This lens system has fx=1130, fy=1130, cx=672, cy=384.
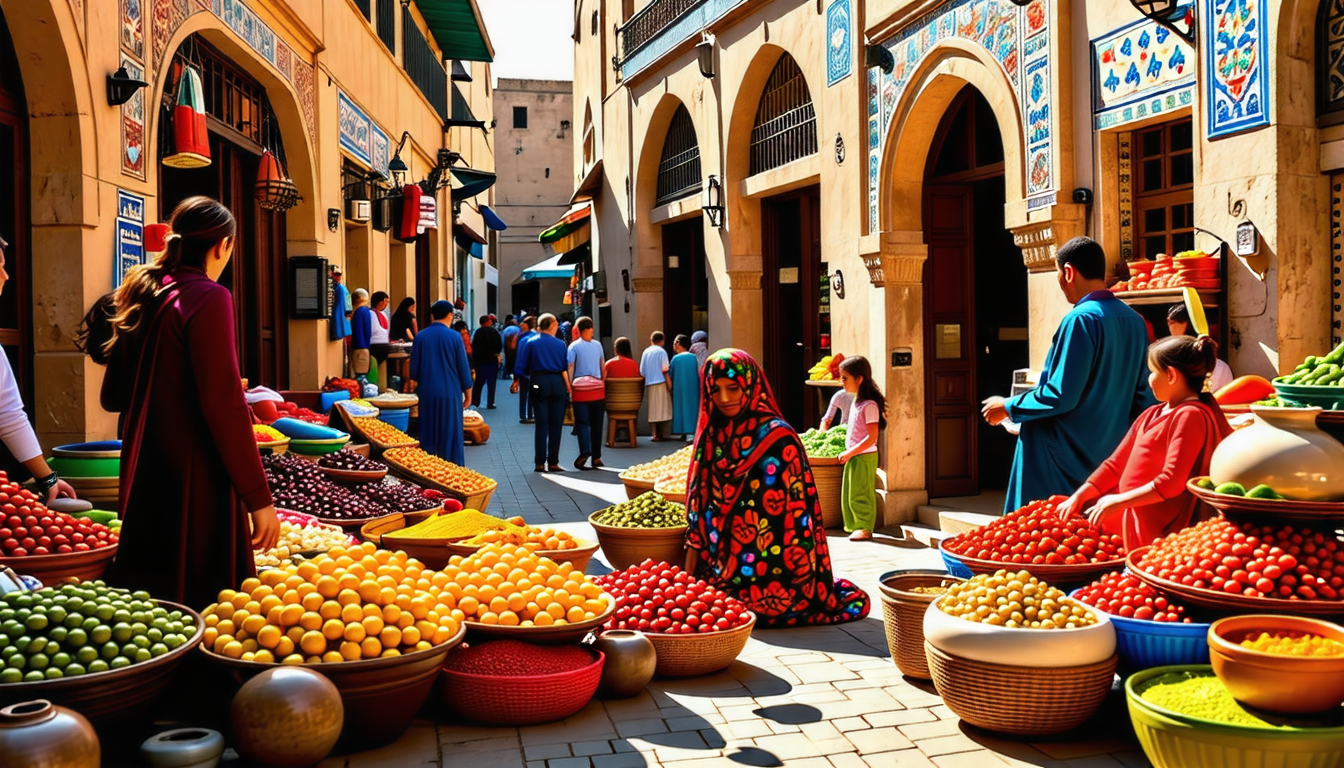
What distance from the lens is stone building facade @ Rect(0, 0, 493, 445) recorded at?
6.46 meters

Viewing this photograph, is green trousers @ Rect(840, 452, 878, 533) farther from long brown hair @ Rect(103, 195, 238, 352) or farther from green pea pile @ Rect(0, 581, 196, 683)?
green pea pile @ Rect(0, 581, 196, 683)

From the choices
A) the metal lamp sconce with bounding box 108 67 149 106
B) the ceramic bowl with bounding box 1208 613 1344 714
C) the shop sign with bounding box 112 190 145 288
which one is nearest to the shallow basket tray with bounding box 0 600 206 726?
the ceramic bowl with bounding box 1208 613 1344 714

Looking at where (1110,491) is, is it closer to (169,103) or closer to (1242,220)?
(1242,220)

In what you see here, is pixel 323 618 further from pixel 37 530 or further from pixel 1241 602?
pixel 1241 602

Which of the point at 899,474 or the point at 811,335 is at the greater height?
the point at 811,335

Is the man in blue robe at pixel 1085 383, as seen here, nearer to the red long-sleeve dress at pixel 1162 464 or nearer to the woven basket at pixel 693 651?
the red long-sleeve dress at pixel 1162 464

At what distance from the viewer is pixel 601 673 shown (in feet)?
14.8

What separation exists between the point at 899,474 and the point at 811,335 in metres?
3.58

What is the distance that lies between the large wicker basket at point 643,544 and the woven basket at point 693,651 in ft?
5.47

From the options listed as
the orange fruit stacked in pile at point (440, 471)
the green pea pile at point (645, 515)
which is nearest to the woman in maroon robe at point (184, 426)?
the green pea pile at point (645, 515)

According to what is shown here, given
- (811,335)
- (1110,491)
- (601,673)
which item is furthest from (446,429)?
(1110,491)

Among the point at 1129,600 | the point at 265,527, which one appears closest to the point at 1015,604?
the point at 1129,600

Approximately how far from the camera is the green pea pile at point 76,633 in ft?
10.7

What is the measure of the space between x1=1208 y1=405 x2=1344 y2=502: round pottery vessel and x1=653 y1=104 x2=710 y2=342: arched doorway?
1189 centimetres
